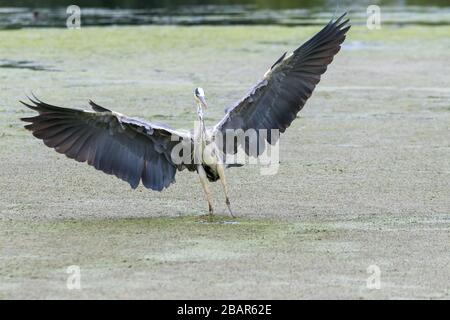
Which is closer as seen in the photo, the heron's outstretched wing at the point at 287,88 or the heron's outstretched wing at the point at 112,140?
the heron's outstretched wing at the point at 112,140

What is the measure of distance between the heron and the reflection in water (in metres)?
14.4

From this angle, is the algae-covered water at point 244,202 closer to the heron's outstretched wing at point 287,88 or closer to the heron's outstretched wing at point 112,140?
the heron's outstretched wing at point 112,140

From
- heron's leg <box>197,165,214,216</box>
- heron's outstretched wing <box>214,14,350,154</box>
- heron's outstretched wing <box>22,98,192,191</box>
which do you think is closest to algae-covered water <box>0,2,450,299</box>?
heron's leg <box>197,165,214,216</box>

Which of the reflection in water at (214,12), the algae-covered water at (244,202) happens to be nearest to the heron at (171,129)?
the algae-covered water at (244,202)

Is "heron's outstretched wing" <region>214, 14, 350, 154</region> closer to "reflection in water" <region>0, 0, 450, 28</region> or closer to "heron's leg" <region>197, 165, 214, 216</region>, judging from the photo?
"heron's leg" <region>197, 165, 214, 216</region>

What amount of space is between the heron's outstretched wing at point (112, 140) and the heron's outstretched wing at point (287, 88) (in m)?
0.43

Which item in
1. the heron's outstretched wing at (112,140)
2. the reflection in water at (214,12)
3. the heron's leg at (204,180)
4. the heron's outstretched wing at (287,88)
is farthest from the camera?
the reflection in water at (214,12)

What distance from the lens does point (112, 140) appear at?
308 inches

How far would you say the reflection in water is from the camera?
77.3 feet

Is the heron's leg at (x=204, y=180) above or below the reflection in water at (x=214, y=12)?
below

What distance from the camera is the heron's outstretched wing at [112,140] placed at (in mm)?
7715

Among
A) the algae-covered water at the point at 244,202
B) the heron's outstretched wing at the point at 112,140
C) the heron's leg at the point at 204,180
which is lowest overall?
the algae-covered water at the point at 244,202
